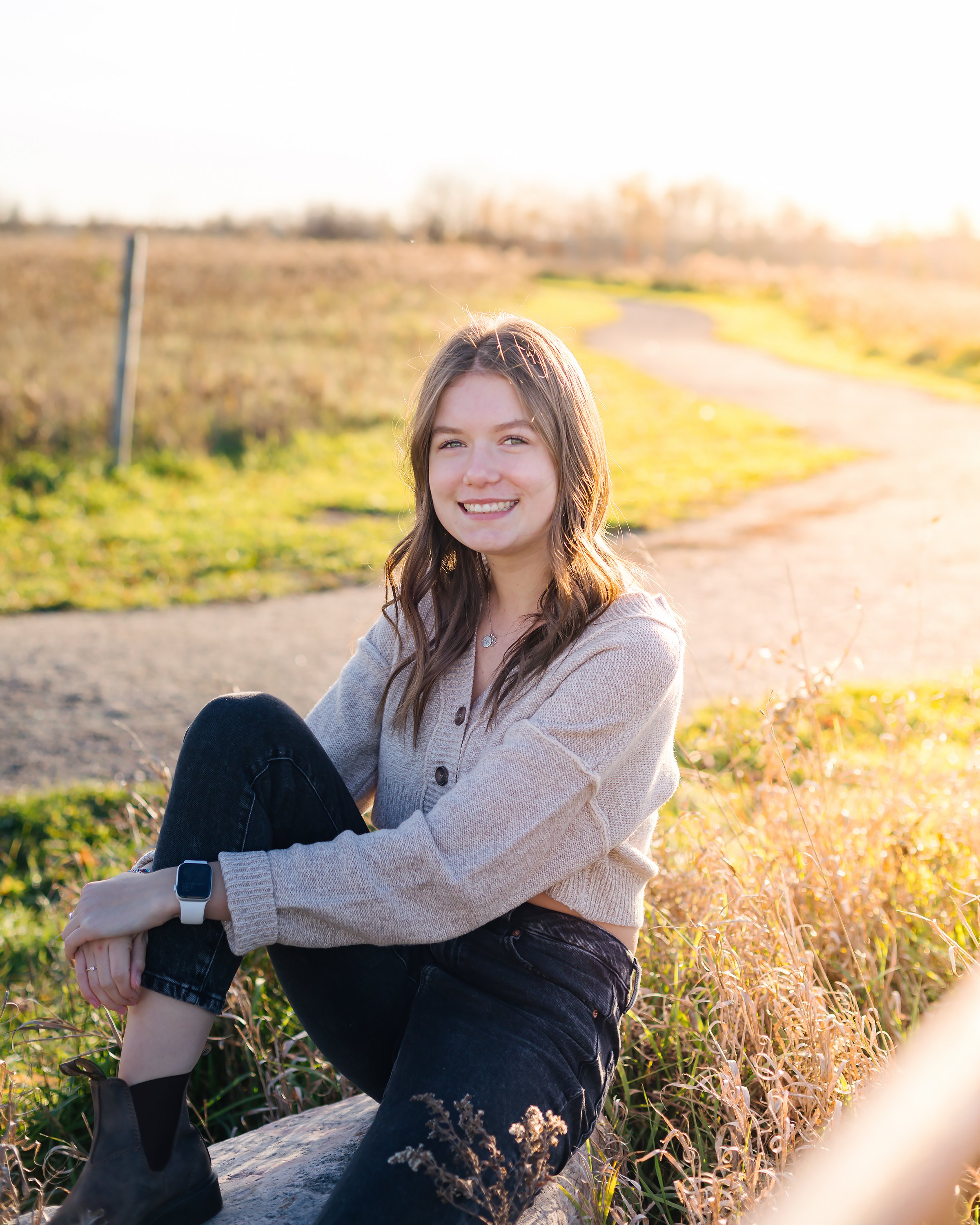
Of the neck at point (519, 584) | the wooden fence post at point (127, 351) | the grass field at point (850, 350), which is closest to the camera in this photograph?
the neck at point (519, 584)

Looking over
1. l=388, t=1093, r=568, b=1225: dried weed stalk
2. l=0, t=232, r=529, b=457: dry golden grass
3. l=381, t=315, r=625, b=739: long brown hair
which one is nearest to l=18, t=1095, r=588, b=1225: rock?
l=388, t=1093, r=568, b=1225: dried weed stalk

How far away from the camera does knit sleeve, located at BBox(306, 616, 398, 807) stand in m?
2.25

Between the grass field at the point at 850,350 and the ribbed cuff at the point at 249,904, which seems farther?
the grass field at the point at 850,350

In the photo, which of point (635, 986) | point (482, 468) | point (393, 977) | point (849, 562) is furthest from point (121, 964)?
point (849, 562)

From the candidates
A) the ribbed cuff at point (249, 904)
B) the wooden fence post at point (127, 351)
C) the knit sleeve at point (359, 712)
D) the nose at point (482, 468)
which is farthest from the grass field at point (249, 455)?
the ribbed cuff at point (249, 904)

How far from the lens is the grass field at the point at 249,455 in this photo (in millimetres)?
6512

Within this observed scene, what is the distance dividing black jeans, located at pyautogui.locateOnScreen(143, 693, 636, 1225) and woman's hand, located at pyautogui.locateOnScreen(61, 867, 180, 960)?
0.05 metres

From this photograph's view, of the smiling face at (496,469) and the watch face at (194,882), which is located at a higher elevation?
the smiling face at (496,469)

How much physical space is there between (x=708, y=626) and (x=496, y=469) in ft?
12.8

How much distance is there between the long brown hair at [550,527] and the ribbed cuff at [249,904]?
49 cm

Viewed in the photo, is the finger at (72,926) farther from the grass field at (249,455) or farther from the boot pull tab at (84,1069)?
the grass field at (249,455)

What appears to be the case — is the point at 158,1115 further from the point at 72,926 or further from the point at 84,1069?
the point at 72,926

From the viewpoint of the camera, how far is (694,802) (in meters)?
3.52

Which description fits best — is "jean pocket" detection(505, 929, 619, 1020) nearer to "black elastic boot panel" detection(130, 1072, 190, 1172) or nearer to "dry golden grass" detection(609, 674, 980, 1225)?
"dry golden grass" detection(609, 674, 980, 1225)
